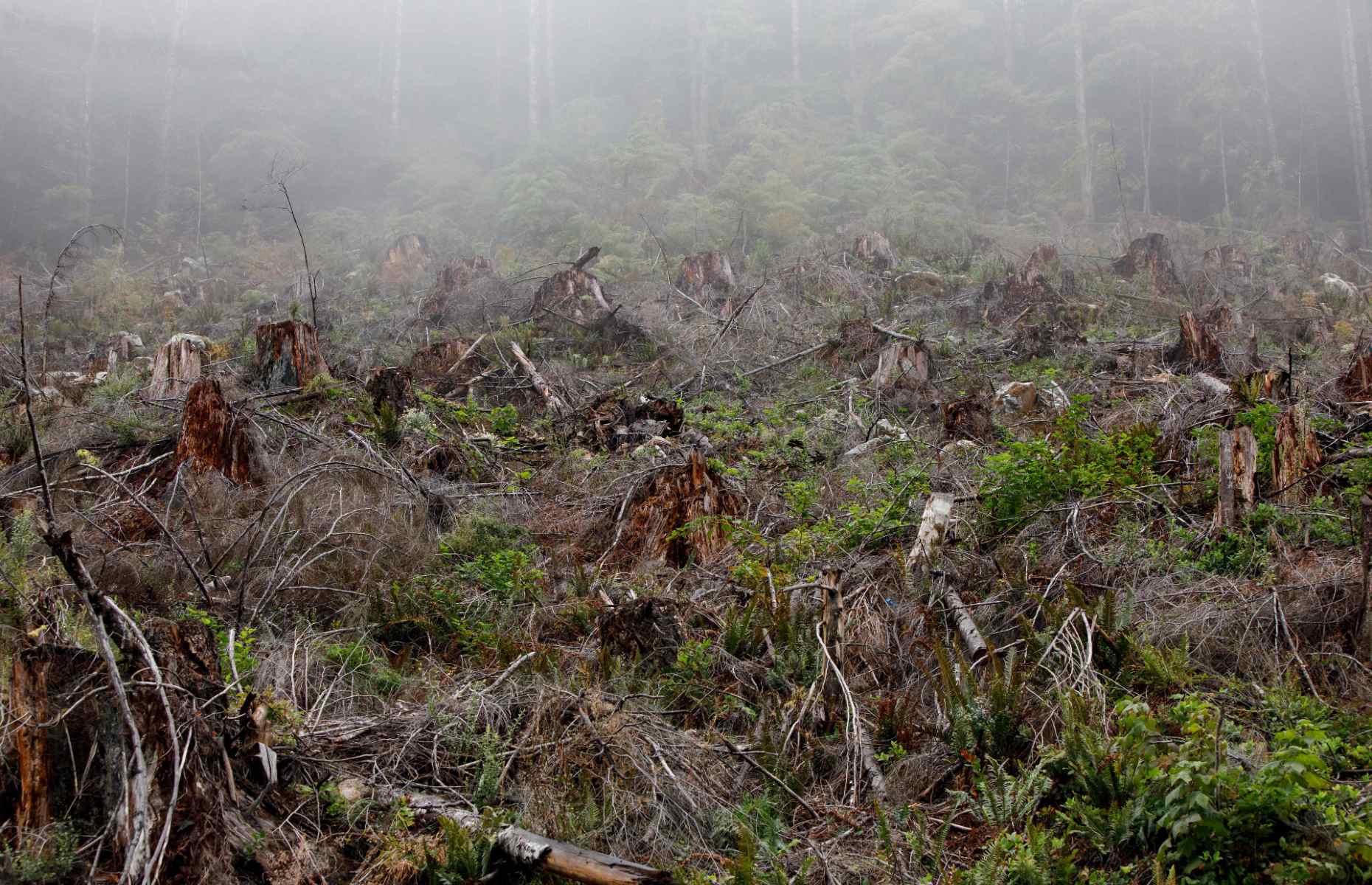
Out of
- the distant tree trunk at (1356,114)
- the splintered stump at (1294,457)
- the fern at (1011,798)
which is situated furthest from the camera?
the distant tree trunk at (1356,114)

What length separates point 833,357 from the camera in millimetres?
10758

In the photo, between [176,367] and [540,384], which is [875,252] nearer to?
[540,384]

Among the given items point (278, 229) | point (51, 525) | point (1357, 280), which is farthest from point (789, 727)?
point (278, 229)

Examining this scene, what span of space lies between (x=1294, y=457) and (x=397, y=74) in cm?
3833

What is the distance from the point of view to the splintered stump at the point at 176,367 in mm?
8406

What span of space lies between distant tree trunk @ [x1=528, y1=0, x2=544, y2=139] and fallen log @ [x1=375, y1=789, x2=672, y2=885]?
Answer: 3091 cm

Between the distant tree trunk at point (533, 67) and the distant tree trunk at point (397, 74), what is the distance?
4962mm

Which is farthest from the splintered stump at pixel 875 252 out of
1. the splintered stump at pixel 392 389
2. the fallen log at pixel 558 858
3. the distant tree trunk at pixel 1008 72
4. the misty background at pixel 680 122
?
the fallen log at pixel 558 858

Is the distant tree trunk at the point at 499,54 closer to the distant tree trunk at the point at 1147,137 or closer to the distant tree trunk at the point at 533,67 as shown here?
the distant tree trunk at the point at 533,67

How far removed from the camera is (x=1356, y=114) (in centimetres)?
3002

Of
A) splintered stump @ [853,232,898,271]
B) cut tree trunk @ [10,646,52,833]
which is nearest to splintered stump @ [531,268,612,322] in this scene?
splintered stump @ [853,232,898,271]

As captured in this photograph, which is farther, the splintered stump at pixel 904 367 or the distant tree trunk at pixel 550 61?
the distant tree trunk at pixel 550 61

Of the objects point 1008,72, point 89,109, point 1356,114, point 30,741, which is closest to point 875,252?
point 30,741

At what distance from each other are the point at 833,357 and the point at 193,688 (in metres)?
8.76
